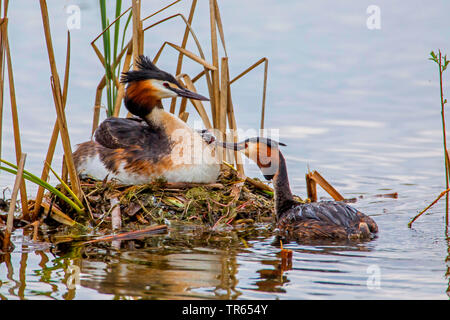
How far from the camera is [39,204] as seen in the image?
6480 mm

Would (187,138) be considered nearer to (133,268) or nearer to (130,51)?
(130,51)

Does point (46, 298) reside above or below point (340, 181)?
below

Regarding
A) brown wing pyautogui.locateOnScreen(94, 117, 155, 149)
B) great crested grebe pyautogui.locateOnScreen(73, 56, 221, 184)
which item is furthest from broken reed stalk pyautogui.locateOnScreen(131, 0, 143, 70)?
brown wing pyautogui.locateOnScreen(94, 117, 155, 149)

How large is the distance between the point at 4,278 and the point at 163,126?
9.46 feet

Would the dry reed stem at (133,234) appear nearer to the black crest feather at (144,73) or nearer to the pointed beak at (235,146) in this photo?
the pointed beak at (235,146)

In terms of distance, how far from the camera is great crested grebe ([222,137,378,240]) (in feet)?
20.8

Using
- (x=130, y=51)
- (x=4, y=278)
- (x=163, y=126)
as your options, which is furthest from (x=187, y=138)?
(x=4, y=278)

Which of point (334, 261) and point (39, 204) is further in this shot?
point (39, 204)

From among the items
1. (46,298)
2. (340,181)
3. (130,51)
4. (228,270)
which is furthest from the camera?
(340,181)

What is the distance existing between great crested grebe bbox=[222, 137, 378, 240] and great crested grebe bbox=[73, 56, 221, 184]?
14.6 inches

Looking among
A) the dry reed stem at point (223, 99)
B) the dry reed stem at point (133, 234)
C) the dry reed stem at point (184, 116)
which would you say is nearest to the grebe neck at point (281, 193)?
the dry reed stem at point (223, 99)

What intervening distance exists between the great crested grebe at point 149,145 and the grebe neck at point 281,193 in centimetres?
62

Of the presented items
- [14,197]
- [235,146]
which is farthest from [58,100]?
[235,146]

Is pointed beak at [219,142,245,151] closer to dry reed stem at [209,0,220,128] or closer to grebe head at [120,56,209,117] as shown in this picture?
dry reed stem at [209,0,220,128]
